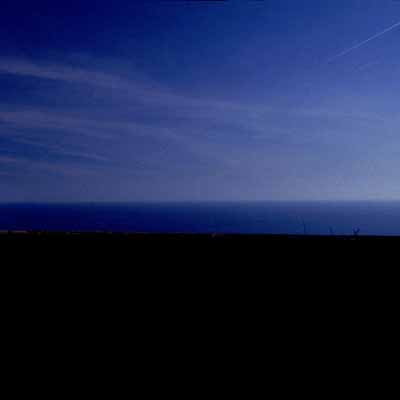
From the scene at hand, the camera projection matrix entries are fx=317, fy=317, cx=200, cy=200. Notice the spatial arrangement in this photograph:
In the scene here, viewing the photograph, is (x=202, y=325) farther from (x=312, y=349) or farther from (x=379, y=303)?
(x=379, y=303)

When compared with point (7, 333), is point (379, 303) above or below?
above

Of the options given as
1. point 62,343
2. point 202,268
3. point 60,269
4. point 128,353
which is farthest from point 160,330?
point 60,269

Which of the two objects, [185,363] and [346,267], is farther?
[346,267]

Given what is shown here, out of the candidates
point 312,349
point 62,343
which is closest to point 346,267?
point 312,349

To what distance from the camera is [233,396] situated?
1.57 meters

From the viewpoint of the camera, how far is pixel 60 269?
2.05 m

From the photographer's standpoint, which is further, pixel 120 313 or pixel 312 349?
pixel 120 313

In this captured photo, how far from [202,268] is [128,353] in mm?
626

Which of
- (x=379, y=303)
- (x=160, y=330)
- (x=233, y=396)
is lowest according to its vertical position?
(x=233, y=396)

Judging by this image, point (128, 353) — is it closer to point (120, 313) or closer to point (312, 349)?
point (120, 313)

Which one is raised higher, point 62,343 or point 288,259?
point 288,259

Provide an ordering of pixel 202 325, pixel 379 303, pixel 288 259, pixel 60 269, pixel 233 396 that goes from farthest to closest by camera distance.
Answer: pixel 60 269 → pixel 288 259 → pixel 202 325 → pixel 379 303 → pixel 233 396

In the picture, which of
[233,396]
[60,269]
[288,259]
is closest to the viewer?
[233,396]

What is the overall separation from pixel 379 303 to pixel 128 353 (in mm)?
1373
